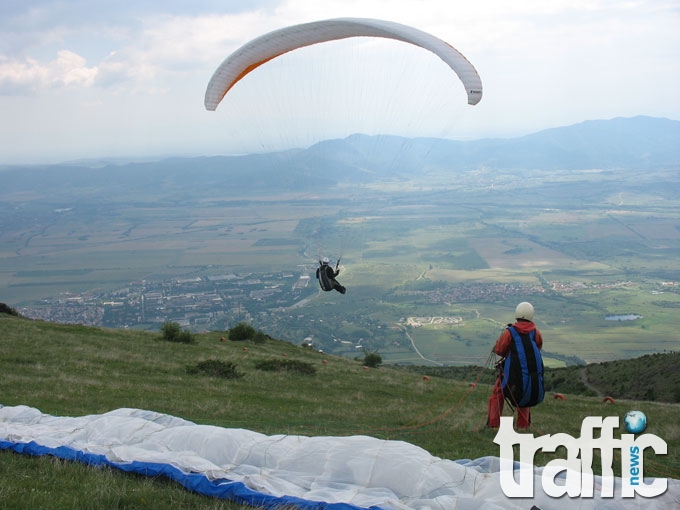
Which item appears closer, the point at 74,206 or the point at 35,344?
the point at 35,344

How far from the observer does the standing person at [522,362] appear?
910cm

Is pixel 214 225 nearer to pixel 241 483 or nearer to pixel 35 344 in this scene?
pixel 35 344

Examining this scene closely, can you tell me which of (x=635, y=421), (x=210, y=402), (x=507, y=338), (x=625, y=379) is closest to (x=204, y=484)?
(x=507, y=338)

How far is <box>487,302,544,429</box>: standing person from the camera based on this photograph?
358 inches

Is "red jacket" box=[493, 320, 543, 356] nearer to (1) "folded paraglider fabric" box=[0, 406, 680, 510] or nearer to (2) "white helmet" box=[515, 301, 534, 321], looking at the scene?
(2) "white helmet" box=[515, 301, 534, 321]

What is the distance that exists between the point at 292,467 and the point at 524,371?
4.26 m

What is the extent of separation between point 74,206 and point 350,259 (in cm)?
10073

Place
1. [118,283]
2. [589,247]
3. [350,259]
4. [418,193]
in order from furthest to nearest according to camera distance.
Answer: [418,193] < [589,247] < [350,259] < [118,283]

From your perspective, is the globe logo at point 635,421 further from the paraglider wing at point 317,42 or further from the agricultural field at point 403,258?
the agricultural field at point 403,258

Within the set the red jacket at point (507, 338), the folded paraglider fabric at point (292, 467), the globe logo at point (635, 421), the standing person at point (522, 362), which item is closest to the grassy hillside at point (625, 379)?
the standing person at point (522, 362)

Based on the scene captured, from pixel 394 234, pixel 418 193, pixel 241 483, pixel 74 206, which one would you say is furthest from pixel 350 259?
pixel 74 206

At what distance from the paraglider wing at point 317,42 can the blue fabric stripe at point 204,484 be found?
34.6ft

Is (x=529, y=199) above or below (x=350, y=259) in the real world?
above

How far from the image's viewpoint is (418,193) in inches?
5782
